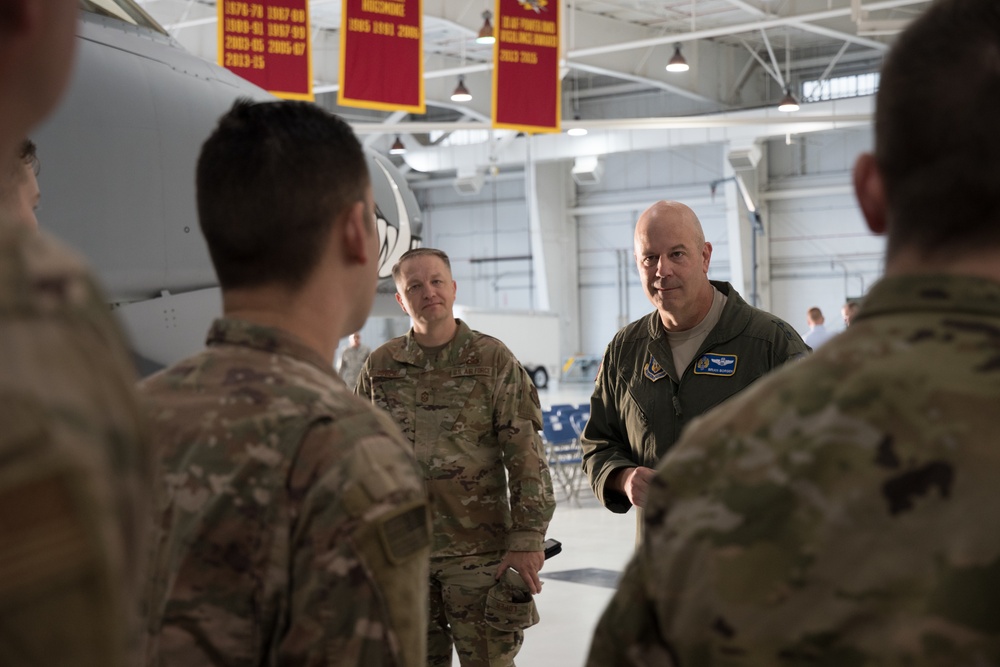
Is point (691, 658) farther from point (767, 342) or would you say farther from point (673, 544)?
point (767, 342)

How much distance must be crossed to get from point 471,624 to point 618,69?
20.9 m

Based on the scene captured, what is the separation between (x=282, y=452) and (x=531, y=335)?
25.1m

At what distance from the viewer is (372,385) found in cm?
445

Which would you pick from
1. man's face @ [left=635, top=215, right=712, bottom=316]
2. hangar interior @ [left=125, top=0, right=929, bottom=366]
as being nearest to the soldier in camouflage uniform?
man's face @ [left=635, top=215, right=712, bottom=316]

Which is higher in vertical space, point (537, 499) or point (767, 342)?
point (767, 342)

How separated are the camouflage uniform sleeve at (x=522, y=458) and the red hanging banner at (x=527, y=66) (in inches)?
290

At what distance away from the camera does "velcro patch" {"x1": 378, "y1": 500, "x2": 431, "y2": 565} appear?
1465 millimetres

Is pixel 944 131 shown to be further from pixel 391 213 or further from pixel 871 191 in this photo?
pixel 391 213

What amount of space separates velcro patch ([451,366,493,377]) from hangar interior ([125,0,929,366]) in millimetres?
16036

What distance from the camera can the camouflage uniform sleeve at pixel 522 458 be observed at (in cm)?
404

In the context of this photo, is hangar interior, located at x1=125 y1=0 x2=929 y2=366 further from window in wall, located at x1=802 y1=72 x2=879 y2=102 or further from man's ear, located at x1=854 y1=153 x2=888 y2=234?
man's ear, located at x1=854 y1=153 x2=888 y2=234

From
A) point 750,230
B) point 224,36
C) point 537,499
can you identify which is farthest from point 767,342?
point 750,230

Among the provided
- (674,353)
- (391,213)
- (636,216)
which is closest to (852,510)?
(674,353)

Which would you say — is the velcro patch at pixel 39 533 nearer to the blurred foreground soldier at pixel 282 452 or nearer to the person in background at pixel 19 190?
the blurred foreground soldier at pixel 282 452
